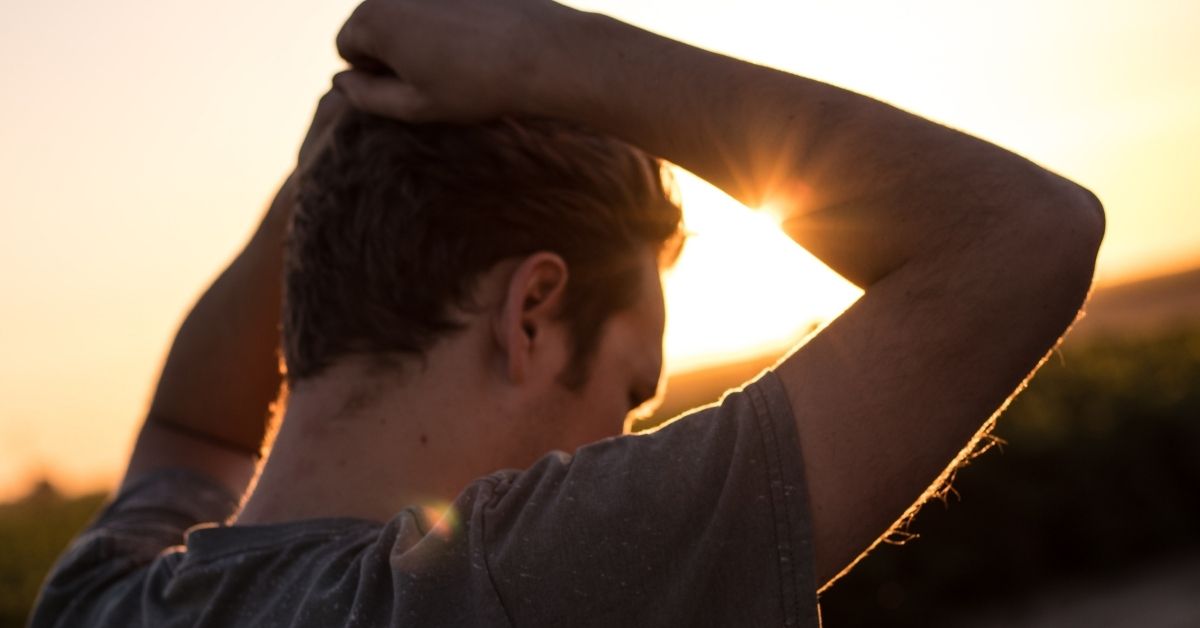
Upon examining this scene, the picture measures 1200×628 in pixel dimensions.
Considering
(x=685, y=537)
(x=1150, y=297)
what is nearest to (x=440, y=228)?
(x=685, y=537)

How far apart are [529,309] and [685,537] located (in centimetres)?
66

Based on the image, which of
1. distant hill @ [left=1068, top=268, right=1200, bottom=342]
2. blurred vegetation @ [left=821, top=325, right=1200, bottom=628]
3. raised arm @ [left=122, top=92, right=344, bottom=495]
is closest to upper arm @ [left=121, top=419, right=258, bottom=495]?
raised arm @ [left=122, top=92, right=344, bottom=495]

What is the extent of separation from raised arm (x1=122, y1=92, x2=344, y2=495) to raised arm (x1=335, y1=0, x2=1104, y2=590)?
1.07 m

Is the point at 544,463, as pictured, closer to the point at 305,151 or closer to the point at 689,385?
the point at 305,151

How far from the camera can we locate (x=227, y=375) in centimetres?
296

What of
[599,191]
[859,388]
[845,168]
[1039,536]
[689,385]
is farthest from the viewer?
[689,385]

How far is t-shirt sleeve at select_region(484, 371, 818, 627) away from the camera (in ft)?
5.45

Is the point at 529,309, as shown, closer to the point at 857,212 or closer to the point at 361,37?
the point at 361,37

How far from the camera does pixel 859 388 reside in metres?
1.64

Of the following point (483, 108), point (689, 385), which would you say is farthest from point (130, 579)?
point (689, 385)

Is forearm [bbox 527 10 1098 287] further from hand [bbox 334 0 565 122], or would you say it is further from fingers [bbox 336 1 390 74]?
fingers [bbox 336 1 390 74]

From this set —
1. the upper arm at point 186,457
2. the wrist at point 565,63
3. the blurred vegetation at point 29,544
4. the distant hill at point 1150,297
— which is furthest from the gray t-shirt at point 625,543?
the distant hill at point 1150,297

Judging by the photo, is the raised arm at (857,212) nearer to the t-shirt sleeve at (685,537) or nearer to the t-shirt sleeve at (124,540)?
the t-shirt sleeve at (685,537)

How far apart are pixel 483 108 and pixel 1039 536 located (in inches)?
392
